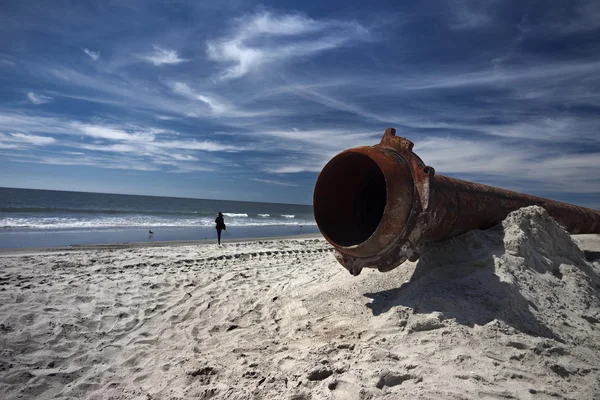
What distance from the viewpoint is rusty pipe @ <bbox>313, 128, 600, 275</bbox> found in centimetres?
328

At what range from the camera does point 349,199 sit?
4234 mm

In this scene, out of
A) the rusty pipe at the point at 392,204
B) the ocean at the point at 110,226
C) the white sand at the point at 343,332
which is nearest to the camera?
the white sand at the point at 343,332

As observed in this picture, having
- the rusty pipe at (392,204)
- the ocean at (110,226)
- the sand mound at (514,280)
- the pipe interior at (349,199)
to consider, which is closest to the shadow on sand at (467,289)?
the sand mound at (514,280)

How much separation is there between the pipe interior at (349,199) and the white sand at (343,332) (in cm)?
66

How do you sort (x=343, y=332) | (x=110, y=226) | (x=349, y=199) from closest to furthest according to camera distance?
(x=343, y=332) → (x=349, y=199) → (x=110, y=226)

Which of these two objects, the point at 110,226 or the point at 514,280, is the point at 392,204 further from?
the point at 110,226

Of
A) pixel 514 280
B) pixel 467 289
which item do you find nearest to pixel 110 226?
pixel 467 289

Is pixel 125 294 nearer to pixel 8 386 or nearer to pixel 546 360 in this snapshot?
pixel 8 386

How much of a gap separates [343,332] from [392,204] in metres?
1.25

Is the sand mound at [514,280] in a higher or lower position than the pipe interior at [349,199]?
lower

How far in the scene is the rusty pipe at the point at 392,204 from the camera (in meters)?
3.28

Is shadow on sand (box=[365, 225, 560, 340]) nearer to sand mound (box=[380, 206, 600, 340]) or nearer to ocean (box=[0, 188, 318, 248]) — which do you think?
sand mound (box=[380, 206, 600, 340])

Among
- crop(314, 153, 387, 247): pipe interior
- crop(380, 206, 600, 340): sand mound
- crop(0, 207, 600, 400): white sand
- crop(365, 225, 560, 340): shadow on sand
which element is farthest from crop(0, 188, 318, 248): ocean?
crop(380, 206, 600, 340): sand mound

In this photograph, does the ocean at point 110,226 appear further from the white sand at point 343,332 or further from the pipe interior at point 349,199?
the pipe interior at point 349,199
